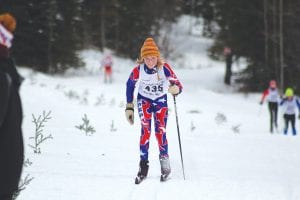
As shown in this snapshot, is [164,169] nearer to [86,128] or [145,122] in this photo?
[145,122]

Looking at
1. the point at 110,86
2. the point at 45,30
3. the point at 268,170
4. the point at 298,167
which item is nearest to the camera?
the point at 268,170

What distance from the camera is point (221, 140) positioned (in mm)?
11914

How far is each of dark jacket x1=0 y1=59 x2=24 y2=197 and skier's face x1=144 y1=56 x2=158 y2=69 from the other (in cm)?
333

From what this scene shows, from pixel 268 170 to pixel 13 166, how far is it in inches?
224

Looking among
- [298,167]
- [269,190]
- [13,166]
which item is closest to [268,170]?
[298,167]

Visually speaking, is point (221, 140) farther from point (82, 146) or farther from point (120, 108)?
point (120, 108)

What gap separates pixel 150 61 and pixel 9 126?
3.49 m

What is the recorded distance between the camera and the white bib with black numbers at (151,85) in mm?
6934

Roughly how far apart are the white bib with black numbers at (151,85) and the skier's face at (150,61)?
0.13 m

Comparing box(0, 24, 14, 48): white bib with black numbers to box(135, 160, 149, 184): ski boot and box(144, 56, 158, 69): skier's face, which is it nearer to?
box(144, 56, 158, 69): skier's face

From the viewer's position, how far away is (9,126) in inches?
145

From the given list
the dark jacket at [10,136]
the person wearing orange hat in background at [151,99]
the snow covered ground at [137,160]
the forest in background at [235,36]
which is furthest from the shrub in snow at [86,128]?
the forest in background at [235,36]

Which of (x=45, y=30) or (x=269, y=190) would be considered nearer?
(x=269, y=190)

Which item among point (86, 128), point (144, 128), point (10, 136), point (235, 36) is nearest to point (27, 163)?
point (144, 128)
